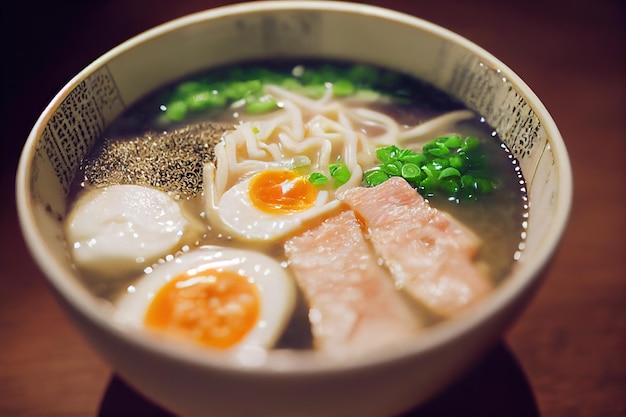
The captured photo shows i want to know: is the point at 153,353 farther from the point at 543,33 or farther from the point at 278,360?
the point at 543,33

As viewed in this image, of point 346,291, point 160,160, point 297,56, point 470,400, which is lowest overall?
point 470,400

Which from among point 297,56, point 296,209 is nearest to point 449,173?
point 296,209

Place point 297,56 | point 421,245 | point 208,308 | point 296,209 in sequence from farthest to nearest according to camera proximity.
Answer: point 297,56, point 296,209, point 421,245, point 208,308

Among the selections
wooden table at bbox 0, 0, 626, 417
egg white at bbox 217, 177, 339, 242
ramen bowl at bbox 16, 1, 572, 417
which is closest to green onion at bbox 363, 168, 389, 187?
egg white at bbox 217, 177, 339, 242

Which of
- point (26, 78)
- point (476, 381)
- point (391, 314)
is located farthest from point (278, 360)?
point (26, 78)

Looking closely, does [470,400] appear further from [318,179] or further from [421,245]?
[318,179]

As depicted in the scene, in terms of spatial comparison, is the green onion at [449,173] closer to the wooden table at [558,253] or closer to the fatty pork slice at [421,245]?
the fatty pork slice at [421,245]
